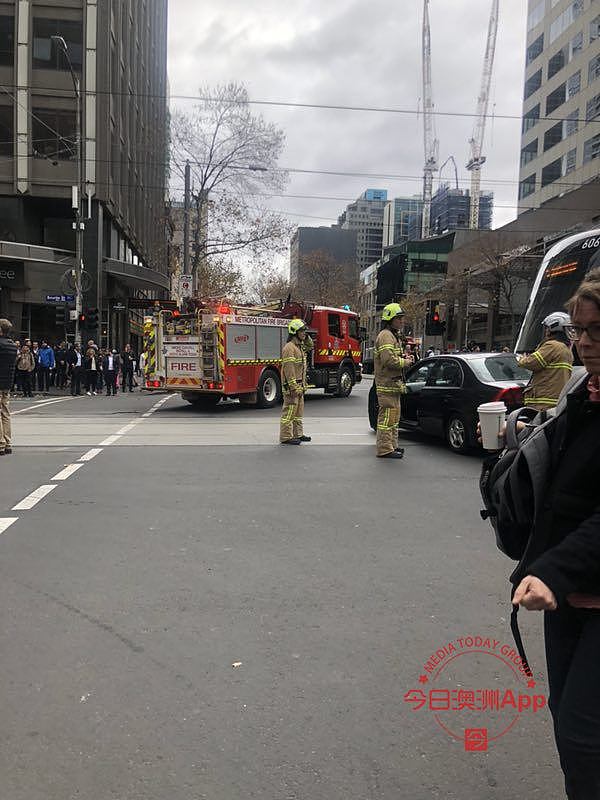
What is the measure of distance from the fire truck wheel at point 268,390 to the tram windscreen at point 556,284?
9.12 metres

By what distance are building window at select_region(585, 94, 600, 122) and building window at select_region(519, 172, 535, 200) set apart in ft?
34.1

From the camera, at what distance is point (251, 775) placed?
2.52 m

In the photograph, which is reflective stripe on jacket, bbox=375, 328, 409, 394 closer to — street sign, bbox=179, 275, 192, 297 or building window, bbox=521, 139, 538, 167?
street sign, bbox=179, 275, 192, 297

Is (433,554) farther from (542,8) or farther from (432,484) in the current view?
(542,8)

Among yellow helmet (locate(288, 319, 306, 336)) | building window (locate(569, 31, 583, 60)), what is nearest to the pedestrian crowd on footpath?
yellow helmet (locate(288, 319, 306, 336))

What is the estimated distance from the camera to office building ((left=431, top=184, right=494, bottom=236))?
62759 millimetres

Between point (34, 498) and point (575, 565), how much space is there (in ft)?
20.3

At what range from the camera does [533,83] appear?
62562 millimetres

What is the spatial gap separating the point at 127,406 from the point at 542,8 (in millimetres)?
60594

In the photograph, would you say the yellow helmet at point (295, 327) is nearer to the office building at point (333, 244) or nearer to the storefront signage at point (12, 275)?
the storefront signage at point (12, 275)

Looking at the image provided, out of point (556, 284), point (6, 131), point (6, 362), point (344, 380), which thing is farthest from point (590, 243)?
point (6, 131)

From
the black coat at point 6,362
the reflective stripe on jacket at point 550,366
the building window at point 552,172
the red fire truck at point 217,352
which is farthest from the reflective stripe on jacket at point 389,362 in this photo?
the building window at point 552,172

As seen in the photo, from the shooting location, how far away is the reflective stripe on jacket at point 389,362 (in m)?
9.31

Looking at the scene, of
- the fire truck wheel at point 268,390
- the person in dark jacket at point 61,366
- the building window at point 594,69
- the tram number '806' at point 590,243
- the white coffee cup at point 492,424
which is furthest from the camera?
the building window at point 594,69
